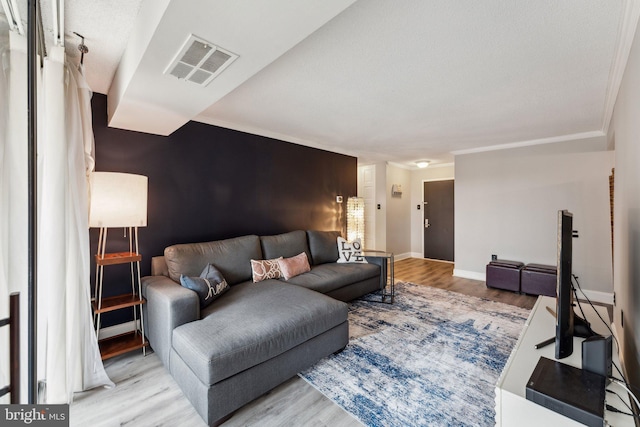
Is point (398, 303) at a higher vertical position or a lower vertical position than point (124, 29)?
lower

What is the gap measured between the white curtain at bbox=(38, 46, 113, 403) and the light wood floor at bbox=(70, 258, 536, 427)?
0.20 meters

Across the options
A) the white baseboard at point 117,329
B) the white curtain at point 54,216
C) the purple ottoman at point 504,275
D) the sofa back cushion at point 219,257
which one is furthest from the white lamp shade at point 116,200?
the purple ottoman at point 504,275

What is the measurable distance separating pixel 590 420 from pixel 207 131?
3734mm

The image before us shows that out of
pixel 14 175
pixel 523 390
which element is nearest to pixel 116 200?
pixel 14 175

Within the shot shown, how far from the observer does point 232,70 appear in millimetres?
1680

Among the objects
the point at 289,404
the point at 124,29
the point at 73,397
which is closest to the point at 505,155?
the point at 289,404

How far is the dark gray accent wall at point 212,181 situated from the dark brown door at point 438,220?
126 inches

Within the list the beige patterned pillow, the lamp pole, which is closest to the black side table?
the beige patterned pillow

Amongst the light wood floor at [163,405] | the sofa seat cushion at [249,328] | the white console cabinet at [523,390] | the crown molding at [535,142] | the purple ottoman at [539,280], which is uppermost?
the crown molding at [535,142]

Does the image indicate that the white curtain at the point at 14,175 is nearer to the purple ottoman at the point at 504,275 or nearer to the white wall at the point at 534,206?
the purple ottoman at the point at 504,275

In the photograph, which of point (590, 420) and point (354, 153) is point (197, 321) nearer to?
point (590, 420)

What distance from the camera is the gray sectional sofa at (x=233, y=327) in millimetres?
1634

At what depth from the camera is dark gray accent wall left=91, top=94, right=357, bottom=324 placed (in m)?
2.73

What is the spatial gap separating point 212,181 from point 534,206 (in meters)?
4.89
